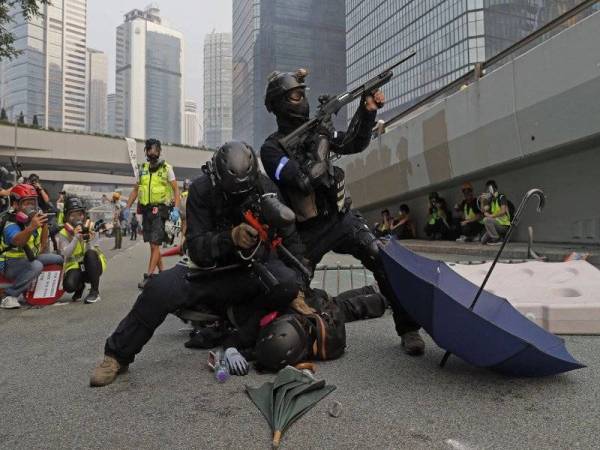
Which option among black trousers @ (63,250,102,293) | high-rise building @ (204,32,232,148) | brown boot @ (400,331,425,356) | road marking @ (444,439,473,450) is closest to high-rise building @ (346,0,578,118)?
black trousers @ (63,250,102,293)

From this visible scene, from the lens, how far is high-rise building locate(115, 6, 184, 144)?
111 meters

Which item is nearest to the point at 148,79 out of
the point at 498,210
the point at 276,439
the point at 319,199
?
the point at 498,210

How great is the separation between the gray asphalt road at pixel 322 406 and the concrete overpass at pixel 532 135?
19.1ft

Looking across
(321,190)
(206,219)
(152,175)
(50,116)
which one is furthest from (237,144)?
(50,116)

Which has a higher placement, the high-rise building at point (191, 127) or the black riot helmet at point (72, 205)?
the high-rise building at point (191, 127)

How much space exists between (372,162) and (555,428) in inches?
507

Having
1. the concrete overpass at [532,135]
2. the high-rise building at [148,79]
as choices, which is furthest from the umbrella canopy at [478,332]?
the high-rise building at [148,79]

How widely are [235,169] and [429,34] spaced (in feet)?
199

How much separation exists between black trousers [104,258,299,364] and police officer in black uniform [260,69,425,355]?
46cm

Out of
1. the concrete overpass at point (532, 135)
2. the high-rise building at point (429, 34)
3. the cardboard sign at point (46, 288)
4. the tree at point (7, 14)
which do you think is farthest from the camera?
the high-rise building at point (429, 34)

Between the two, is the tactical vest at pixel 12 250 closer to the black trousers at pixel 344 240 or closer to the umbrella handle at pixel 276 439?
the black trousers at pixel 344 240

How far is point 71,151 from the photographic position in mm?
33875

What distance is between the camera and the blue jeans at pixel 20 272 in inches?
173

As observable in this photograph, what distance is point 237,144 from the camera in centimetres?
251
